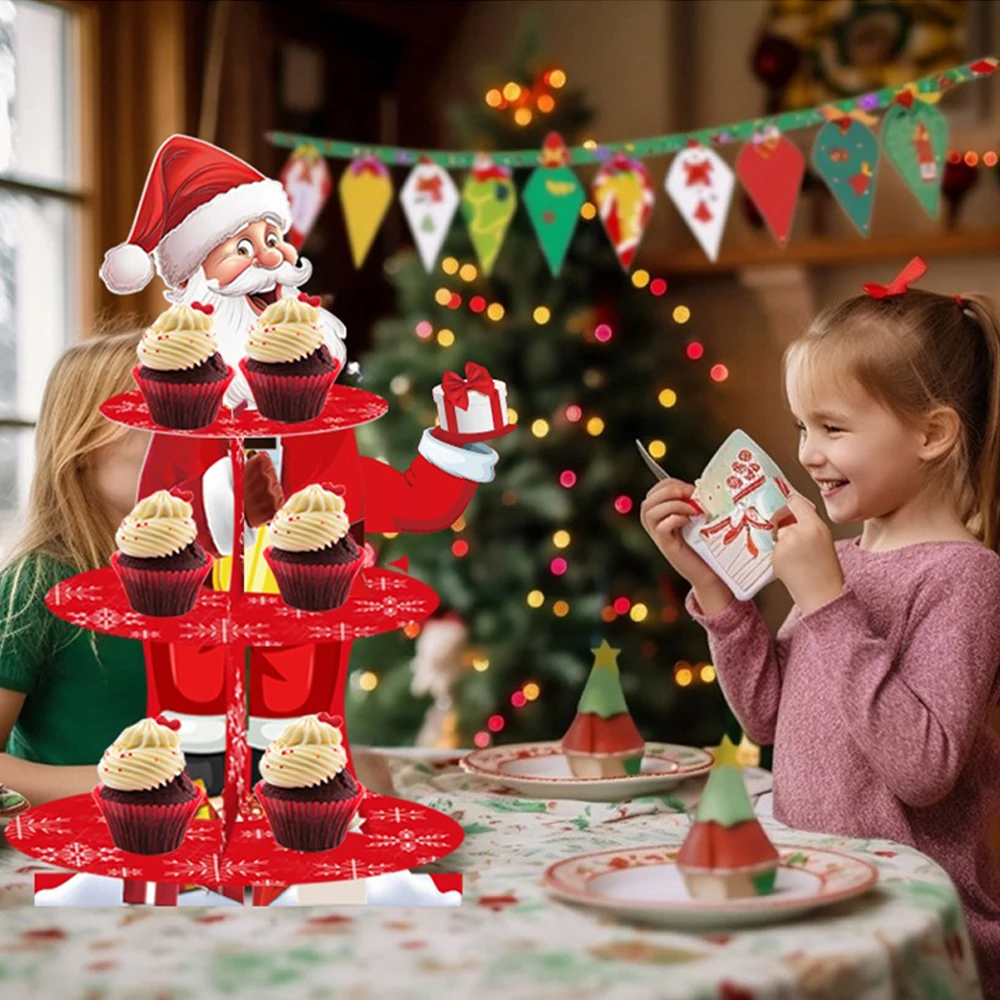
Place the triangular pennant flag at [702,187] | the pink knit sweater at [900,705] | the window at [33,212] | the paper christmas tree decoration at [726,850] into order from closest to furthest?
the paper christmas tree decoration at [726,850] → the pink knit sweater at [900,705] → the triangular pennant flag at [702,187] → the window at [33,212]

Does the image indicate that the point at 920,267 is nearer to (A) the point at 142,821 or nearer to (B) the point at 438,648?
(A) the point at 142,821

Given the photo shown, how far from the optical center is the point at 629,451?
3.90 m

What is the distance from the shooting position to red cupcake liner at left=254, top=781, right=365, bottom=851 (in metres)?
1.06

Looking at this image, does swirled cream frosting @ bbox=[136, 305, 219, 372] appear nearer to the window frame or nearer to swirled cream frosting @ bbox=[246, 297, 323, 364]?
swirled cream frosting @ bbox=[246, 297, 323, 364]

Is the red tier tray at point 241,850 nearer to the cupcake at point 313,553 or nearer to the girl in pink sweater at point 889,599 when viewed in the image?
the cupcake at point 313,553

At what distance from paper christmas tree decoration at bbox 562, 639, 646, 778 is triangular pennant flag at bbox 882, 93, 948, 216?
5.28 feet

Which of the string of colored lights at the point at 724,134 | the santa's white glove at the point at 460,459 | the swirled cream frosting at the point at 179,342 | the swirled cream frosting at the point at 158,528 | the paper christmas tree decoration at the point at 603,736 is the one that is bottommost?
the paper christmas tree decoration at the point at 603,736

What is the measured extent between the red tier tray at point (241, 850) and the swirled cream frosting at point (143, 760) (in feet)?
0.19

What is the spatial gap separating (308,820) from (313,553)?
0.63 feet

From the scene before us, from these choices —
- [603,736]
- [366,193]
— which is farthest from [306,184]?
[603,736]

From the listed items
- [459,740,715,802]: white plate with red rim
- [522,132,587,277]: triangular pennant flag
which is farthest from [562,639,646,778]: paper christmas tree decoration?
[522,132,587,277]: triangular pennant flag

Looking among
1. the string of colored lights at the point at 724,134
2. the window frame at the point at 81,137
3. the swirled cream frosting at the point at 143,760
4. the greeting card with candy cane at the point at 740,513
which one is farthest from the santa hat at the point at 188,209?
the window frame at the point at 81,137

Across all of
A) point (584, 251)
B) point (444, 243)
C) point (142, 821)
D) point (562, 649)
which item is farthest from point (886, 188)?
point (142, 821)

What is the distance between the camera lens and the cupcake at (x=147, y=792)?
41.3 inches
